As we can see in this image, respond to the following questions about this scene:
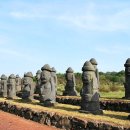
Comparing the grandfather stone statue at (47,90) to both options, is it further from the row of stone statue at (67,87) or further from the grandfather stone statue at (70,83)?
the grandfather stone statue at (70,83)

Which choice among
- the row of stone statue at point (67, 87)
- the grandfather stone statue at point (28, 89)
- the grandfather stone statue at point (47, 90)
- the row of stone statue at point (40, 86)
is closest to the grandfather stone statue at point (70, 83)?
the row of stone statue at point (67, 87)

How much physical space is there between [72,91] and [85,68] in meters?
11.7

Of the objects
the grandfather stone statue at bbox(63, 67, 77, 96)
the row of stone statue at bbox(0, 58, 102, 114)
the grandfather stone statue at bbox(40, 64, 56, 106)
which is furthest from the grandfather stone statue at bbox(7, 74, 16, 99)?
the grandfather stone statue at bbox(40, 64, 56, 106)

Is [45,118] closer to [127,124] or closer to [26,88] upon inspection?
[127,124]

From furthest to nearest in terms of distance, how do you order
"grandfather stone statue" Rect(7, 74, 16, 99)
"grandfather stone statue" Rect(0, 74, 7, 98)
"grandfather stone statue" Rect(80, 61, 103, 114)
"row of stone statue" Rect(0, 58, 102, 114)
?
"grandfather stone statue" Rect(0, 74, 7, 98)
"grandfather stone statue" Rect(7, 74, 16, 99)
"row of stone statue" Rect(0, 58, 102, 114)
"grandfather stone statue" Rect(80, 61, 103, 114)

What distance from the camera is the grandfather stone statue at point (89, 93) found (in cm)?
1750

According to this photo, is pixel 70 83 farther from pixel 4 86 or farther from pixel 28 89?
pixel 4 86

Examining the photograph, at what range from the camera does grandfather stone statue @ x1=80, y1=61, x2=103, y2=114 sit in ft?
57.4

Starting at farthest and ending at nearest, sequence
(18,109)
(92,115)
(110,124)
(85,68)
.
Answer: (18,109), (85,68), (92,115), (110,124)

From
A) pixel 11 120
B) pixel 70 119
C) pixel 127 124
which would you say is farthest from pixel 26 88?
pixel 127 124

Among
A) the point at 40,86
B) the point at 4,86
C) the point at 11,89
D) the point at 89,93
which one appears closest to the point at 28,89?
the point at 11,89

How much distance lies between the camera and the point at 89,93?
17812 millimetres

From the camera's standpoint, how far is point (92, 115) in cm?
1658

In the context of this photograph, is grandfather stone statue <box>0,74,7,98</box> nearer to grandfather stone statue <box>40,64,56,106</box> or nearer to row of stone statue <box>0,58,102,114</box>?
row of stone statue <box>0,58,102,114</box>
